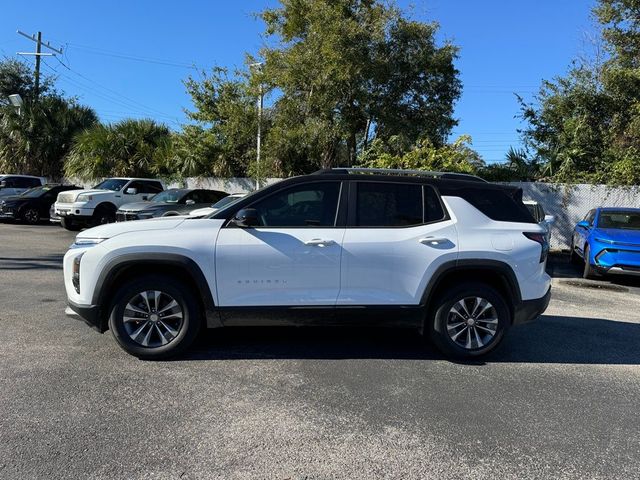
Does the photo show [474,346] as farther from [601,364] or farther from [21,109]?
[21,109]

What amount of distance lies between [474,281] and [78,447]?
3740 mm

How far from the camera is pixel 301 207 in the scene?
4.95m

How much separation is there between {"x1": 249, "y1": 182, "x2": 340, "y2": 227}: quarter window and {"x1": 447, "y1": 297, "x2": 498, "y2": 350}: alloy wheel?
154cm

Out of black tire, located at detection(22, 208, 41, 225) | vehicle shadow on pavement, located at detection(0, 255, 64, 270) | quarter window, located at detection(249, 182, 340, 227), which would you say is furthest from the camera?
black tire, located at detection(22, 208, 41, 225)

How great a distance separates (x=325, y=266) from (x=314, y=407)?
1342 mm

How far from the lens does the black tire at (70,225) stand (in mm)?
16703

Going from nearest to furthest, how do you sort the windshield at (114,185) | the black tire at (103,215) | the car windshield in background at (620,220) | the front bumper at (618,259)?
1. the front bumper at (618,259)
2. the car windshield in background at (620,220)
3. the black tire at (103,215)
4. the windshield at (114,185)

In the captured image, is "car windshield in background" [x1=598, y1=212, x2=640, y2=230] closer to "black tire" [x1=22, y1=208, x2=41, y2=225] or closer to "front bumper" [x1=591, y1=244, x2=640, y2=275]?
"front bumper" [x1=591, y1=244, x2=640, y2=275]

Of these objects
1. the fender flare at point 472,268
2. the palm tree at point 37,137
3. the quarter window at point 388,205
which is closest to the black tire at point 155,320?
the quarter window at point 388,205

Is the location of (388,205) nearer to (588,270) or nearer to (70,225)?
(588,270)

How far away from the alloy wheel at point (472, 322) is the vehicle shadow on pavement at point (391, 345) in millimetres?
227

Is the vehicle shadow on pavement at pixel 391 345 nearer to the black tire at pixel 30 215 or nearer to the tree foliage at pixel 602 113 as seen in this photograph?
the tree foliage at pixel 602 113

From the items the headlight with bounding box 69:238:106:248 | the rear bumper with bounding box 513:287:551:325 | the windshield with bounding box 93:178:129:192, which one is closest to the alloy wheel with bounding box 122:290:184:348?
the headlight with bounding box 69:238:106:248

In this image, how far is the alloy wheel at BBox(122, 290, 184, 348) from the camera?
4746mm
